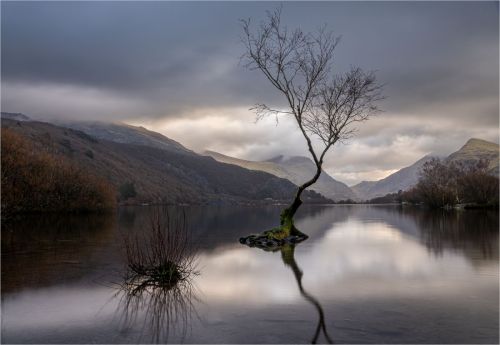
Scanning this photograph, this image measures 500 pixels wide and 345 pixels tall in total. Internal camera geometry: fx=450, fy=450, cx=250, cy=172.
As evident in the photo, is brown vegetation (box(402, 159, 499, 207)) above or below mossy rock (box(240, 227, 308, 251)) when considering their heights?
above

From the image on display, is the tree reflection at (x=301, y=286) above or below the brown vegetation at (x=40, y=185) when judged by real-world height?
below

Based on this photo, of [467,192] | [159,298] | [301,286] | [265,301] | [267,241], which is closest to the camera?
[265,301]

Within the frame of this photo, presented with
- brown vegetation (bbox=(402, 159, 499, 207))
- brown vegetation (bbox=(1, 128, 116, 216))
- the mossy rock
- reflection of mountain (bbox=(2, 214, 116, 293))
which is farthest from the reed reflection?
brown vegetation (bbox=(402, 159, 499, 207))

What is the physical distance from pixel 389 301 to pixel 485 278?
14.9 ft

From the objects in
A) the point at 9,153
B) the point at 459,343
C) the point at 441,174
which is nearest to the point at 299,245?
the point at 459,343

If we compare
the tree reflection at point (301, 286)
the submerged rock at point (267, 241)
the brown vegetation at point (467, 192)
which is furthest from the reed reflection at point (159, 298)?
the brown vegetation at point (467, 192)

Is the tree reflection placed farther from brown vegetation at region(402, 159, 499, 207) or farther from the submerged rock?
brown vegetation at region(402, 159, 499, 207)

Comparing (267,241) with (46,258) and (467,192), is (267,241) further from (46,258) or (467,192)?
(467,192)

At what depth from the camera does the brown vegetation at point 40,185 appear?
165 ft

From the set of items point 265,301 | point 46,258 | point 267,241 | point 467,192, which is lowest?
point 265,301

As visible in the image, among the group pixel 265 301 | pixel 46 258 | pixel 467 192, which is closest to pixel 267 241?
pixel 46 258

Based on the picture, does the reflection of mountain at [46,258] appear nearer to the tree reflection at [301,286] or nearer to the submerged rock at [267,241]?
the tree reflection at [301,286]

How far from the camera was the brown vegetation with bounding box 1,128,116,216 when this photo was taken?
5018 centimetres

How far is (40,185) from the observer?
58.8m
